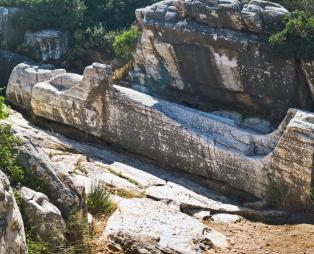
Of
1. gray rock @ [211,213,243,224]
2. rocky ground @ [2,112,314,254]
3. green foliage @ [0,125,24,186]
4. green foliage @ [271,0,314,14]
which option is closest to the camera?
green foliage @ [0,125,24,186]

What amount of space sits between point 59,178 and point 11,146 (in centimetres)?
93

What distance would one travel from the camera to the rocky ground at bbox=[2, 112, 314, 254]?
9.81 meters

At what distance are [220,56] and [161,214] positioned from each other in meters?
5.43

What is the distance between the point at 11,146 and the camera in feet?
28.0

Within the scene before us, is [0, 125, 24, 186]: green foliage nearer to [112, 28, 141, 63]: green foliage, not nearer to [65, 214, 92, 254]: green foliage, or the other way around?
[65, 214, 92, 254]: green foliage

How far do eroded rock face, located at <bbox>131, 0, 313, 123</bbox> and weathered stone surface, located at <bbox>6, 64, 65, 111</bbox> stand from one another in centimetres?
324

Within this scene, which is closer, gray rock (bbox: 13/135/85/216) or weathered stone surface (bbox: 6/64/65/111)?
gray rock (bbox: 13/135/85/216)

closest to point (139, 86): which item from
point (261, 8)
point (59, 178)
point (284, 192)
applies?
point (261, 8)

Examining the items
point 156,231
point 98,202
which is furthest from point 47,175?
point 156,231

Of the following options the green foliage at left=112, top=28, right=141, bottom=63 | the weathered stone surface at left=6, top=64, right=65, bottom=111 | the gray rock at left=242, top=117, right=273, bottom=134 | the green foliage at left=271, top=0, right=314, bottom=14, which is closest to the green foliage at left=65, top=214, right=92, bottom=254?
the gray rock at left=242, top=117, right=273, bottom=134

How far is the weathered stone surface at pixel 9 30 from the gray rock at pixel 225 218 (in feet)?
37.4

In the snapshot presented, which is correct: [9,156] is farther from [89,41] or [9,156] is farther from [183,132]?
[89,41]

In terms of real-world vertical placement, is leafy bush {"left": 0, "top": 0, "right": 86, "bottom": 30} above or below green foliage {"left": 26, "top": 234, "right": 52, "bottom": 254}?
above

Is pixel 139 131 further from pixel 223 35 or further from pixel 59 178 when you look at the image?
pixel 59 178
